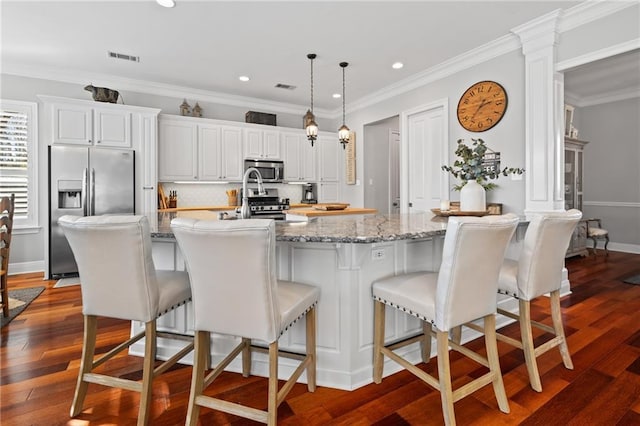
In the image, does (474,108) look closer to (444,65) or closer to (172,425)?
(444,65)

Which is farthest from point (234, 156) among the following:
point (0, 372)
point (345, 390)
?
point (345, 390)

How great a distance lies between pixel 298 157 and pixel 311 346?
475 cm

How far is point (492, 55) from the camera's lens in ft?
12.7

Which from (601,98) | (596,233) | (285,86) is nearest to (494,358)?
(285,86)

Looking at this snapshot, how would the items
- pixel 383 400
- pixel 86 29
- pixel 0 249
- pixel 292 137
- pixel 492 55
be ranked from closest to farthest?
1. pixel 383 400
2. pixel 0 249
3. pixel 86 29
4. pixel 492 55
5. pixel 292 137

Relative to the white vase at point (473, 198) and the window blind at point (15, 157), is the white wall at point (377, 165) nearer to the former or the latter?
the white vase at point (473, 198)

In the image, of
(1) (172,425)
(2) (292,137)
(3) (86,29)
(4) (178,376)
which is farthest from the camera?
(2) (292,137)

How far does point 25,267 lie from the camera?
14.9 ft

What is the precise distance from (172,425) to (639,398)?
2.41m

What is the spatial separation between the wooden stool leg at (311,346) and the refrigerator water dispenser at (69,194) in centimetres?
397

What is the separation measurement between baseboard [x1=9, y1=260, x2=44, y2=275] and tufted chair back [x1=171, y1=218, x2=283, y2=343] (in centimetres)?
467

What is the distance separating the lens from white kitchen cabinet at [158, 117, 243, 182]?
5000mm

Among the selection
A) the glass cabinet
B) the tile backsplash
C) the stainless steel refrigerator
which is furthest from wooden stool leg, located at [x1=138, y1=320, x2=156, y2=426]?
the glass cabinet

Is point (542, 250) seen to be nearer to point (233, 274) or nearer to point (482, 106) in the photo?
point (233, 274)
